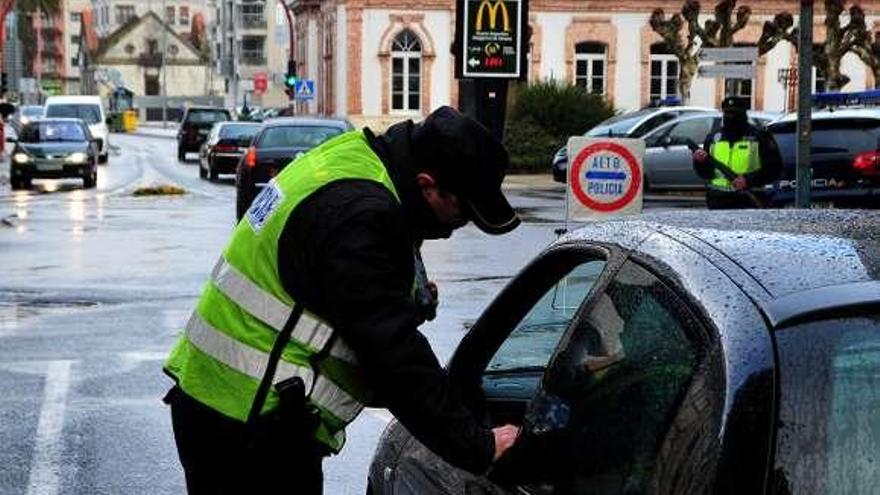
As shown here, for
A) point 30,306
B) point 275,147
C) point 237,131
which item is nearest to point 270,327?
point 30,306

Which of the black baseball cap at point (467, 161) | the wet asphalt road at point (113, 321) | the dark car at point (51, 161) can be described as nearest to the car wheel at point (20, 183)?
the dark car at point (51, 161)

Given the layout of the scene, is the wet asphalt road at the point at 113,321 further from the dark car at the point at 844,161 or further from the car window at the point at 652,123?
the car window at the point at 652,123

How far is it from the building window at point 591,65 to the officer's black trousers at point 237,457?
52719mm

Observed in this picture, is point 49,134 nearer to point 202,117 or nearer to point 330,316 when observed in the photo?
point 202,117

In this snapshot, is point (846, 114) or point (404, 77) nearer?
point (846, 114)

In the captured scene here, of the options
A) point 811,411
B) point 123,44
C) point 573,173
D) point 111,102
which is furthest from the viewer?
point 123,44

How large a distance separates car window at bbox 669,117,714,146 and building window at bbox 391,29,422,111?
85.1 ft

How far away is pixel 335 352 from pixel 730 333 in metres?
1.18

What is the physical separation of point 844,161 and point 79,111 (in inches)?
1412

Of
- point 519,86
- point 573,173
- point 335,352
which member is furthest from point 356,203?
point 519,86

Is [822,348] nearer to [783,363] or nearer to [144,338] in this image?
[783,363]

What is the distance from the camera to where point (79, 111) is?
157 feet

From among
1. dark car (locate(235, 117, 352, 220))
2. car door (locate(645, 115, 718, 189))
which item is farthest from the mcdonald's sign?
car door (locate(645, 115, 718, 189))

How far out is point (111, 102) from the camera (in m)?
104
